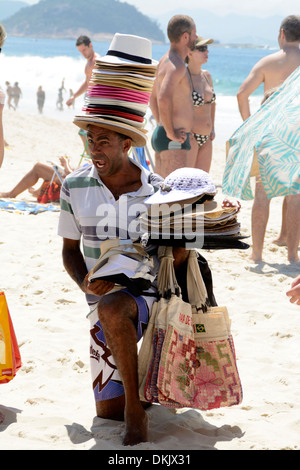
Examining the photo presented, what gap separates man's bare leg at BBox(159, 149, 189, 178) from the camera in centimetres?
630

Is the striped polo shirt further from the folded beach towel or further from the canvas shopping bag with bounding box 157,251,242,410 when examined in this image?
the folded beach towel

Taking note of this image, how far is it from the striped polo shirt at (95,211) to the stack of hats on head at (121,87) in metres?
0.26

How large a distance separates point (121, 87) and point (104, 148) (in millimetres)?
290

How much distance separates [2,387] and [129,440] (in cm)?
102

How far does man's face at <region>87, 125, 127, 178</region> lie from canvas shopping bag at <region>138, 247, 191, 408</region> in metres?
0.51

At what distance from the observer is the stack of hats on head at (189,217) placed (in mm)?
2746

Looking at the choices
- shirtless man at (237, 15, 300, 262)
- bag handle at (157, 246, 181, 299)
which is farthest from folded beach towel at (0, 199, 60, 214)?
bag handle at (157, 246, 181, 299)

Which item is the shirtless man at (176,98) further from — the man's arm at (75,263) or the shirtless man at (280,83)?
the man's arm at (75,263)

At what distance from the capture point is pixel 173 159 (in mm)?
6312

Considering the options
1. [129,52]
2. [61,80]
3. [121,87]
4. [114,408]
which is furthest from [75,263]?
[61,80]

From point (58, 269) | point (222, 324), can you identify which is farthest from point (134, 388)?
point (58, 269)

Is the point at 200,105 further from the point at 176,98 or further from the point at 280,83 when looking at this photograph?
the point at 280,83

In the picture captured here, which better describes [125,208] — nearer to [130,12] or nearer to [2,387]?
[2,387]

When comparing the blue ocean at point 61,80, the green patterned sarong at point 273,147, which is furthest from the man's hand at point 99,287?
the blue ocean at point 61,80
